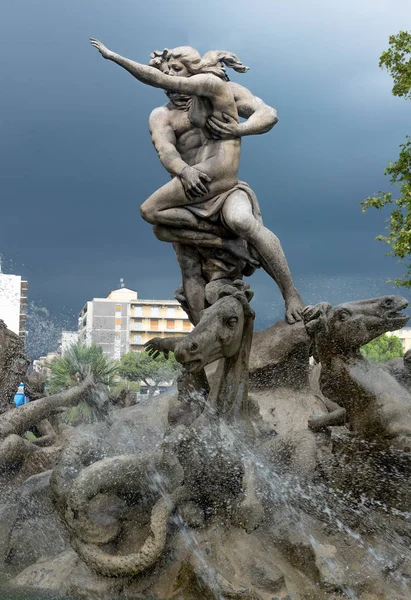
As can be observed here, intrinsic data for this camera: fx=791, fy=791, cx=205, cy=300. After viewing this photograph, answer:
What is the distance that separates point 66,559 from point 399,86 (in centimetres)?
1653

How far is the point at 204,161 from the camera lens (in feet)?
23.2

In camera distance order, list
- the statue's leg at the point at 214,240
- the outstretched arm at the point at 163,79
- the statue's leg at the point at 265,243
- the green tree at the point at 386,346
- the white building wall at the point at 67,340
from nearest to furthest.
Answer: the outstretched arm at the point at 163,79 < the statue's leg at the point at 265,243 < the statue's leg at the point at 214,240 < the white building wall at the point at 67,340 < the green tree at the point at 386,346

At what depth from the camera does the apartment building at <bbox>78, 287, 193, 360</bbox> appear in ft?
189

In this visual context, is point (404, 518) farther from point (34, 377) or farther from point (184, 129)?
point (34, 377)

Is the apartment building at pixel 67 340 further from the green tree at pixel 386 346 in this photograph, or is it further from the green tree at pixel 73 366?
the green tree at pixel 386 346

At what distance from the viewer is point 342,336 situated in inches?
217

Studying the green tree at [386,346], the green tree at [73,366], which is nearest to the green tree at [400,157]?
the green tree at [73,366]

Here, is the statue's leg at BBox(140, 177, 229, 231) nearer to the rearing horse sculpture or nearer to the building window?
the rearing horse sculpture

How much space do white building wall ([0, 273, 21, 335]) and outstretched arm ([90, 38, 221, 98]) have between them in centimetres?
2404

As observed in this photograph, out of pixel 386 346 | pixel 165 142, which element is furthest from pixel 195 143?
pixel 386 346

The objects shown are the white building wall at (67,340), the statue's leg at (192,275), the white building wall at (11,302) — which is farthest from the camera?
the white building wall at (67,340)

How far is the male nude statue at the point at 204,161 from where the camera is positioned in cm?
680

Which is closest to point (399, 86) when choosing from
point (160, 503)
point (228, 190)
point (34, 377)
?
point (34, 377)

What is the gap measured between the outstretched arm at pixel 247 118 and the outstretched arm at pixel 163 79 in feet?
1.06
